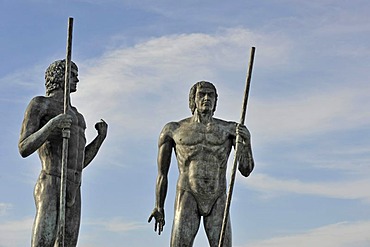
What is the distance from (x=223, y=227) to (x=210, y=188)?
2.25ft

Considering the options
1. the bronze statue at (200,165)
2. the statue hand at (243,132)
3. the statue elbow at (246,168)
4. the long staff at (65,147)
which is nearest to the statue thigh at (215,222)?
the bronze statue at (200,165)

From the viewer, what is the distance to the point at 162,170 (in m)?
15.5

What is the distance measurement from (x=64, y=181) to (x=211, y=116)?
2.57m

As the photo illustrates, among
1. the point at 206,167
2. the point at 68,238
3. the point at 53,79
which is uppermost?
the point at 53,79

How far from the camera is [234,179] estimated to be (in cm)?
1487

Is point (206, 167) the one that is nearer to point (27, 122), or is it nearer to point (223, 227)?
point (223, 227)

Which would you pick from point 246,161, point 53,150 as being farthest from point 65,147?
point 246,161

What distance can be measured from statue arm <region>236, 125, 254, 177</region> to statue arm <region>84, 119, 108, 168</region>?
2112mm

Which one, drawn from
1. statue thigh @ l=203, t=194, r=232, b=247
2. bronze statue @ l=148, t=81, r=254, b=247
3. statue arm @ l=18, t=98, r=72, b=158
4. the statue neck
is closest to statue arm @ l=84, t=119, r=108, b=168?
bronze statue @ l=148, t=81, r=254, b=247

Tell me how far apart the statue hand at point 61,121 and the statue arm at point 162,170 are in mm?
1617

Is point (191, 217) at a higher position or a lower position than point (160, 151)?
lower

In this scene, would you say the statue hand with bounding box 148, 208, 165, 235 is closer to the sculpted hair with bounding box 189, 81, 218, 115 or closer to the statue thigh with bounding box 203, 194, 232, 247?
the statue thigh with bounding box 203, 194, 232, 247

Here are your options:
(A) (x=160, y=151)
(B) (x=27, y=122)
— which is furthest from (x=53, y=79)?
(A) (x=160, y=151)

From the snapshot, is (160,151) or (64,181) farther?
(160,151)
